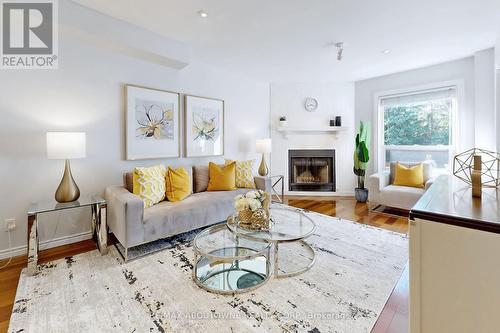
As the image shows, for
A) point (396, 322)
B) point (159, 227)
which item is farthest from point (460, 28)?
point (159, 227)

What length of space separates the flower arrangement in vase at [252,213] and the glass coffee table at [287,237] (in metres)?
0.05

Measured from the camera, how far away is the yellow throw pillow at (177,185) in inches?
113

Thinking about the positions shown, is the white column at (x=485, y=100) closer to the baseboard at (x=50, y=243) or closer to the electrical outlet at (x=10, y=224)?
the baseboard at (x=50, y=243)

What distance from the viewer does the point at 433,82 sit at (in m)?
3.91

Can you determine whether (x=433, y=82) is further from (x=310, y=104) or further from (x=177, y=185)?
(x=177, y=185)

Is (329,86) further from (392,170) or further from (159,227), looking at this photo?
(159,227)

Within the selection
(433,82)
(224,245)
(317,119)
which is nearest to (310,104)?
(317,119)

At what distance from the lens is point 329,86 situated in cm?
497

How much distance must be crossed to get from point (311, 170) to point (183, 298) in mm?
4090

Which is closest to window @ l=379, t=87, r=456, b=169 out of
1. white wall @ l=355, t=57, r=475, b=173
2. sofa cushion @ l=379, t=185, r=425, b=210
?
white wall @ l=355, t=57, r=475, b=173

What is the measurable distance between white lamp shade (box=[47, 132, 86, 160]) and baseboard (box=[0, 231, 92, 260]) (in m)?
1.02

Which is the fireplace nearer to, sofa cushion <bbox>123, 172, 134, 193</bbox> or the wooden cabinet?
sofa cushion <bbox>123, 172, 134, 193</bbox>

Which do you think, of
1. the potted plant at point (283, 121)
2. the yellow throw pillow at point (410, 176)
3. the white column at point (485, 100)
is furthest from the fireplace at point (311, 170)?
the white column at point (485, 100)

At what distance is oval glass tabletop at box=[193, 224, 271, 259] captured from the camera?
1939 millimetres
